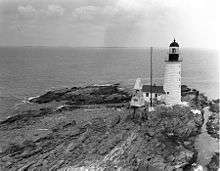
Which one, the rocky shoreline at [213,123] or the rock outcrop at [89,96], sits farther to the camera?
the rock outcrop at [89,96]

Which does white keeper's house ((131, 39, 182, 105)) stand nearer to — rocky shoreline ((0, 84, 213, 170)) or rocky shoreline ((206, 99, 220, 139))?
rocky shoreline ((0, 84, 213, 170))

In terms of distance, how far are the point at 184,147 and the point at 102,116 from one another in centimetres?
669

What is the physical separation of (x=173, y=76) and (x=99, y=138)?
9.84 metres

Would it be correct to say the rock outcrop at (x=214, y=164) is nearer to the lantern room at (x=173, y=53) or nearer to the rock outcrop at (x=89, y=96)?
the lantern room at (x=173, y=53)

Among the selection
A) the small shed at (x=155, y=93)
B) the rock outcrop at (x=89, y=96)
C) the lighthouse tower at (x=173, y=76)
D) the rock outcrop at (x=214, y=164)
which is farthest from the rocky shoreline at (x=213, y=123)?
the rock outcrop at (x=89, y=96)

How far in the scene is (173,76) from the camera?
26719 mm

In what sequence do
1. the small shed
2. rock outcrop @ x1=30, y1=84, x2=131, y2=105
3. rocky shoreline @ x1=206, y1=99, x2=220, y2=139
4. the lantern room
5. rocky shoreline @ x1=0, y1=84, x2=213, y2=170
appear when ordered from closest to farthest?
rocky shoreline @ x1=0, y1=84, x2=213, y2=170 → rocky shoreline @ x1=206, y1=99, x2=220, y2=139 → the lantern room → the small shed → rock outcrop @ x1=30, y1=84, x2=131, y2=105

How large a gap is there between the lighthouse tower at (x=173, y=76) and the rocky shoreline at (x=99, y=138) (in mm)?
1447

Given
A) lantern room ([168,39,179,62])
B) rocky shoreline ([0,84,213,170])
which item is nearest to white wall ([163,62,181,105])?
lantern room ([168,39,179,62])

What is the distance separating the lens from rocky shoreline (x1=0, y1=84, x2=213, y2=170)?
17.5 metres

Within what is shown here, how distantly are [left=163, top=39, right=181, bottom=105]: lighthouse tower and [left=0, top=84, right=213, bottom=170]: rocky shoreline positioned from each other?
145cm

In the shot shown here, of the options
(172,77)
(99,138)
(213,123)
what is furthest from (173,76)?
(99,138)

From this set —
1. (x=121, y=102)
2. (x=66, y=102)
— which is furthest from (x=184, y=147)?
(x=66, y=102)

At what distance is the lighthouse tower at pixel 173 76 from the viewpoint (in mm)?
26562
